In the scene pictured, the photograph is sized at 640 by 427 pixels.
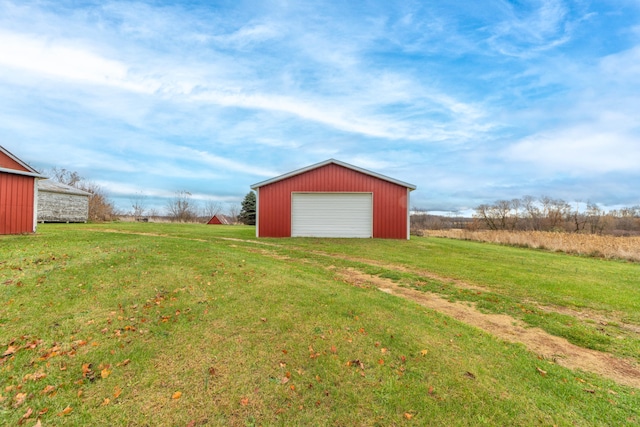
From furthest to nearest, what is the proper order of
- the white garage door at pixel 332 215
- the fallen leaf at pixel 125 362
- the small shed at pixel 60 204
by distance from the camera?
the small shed at pixel 60 204
the white garage door at pixel 332 215
the fallen leaf at pixel 125 362

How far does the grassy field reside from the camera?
243cm

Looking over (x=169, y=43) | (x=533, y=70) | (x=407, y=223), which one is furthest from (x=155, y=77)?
(x=533, y=70)

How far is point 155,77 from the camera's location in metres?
12.6

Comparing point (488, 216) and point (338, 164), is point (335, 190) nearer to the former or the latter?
point (338, 164)

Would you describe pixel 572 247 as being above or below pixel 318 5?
below

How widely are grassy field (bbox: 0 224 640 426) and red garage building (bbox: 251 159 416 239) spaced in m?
9.47

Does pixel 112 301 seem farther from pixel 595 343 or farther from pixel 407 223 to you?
pixel 407 223

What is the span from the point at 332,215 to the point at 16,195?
560 inches

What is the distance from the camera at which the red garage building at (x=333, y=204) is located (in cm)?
1555

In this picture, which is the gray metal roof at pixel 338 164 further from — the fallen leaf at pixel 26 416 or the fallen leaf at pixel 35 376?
the fallen leaf at pixel 26 416

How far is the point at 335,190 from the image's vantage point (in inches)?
619

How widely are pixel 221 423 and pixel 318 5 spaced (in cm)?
1346

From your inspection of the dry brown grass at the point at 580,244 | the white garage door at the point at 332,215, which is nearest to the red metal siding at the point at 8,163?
the white garage door at the point at 332,215

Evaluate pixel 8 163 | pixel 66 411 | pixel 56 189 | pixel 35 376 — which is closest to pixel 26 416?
pixel 66 411
